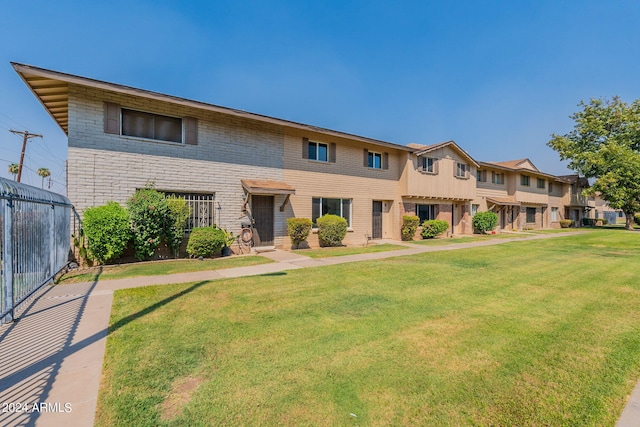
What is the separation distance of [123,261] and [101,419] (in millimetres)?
8751

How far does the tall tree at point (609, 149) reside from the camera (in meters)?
26.8

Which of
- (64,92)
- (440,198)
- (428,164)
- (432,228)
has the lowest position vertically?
(432,228)

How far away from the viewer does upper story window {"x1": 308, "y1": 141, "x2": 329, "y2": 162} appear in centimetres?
1452

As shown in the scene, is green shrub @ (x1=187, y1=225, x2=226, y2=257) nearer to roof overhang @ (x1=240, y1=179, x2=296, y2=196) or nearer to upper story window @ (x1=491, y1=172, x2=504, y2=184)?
roof overhang @ (x1=240, y1=179, x2=296, y2=196)

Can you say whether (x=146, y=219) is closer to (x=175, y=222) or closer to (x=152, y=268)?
(x=175, y=222)

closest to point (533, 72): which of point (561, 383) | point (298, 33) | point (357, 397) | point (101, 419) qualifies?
point (298, 33)

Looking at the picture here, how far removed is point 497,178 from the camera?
26109 mm

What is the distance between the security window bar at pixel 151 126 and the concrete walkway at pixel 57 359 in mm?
6053

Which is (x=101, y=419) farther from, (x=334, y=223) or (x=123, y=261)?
(x=334, y=223)

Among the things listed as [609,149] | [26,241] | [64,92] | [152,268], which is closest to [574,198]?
[609,149]

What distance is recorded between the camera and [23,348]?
355cm

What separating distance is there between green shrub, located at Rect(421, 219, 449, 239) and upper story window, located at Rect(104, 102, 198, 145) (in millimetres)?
14581

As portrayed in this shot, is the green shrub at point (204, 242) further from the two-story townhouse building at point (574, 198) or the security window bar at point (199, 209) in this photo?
the two-story townhouse building at point (574, 198)

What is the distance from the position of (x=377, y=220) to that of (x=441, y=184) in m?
5.52
